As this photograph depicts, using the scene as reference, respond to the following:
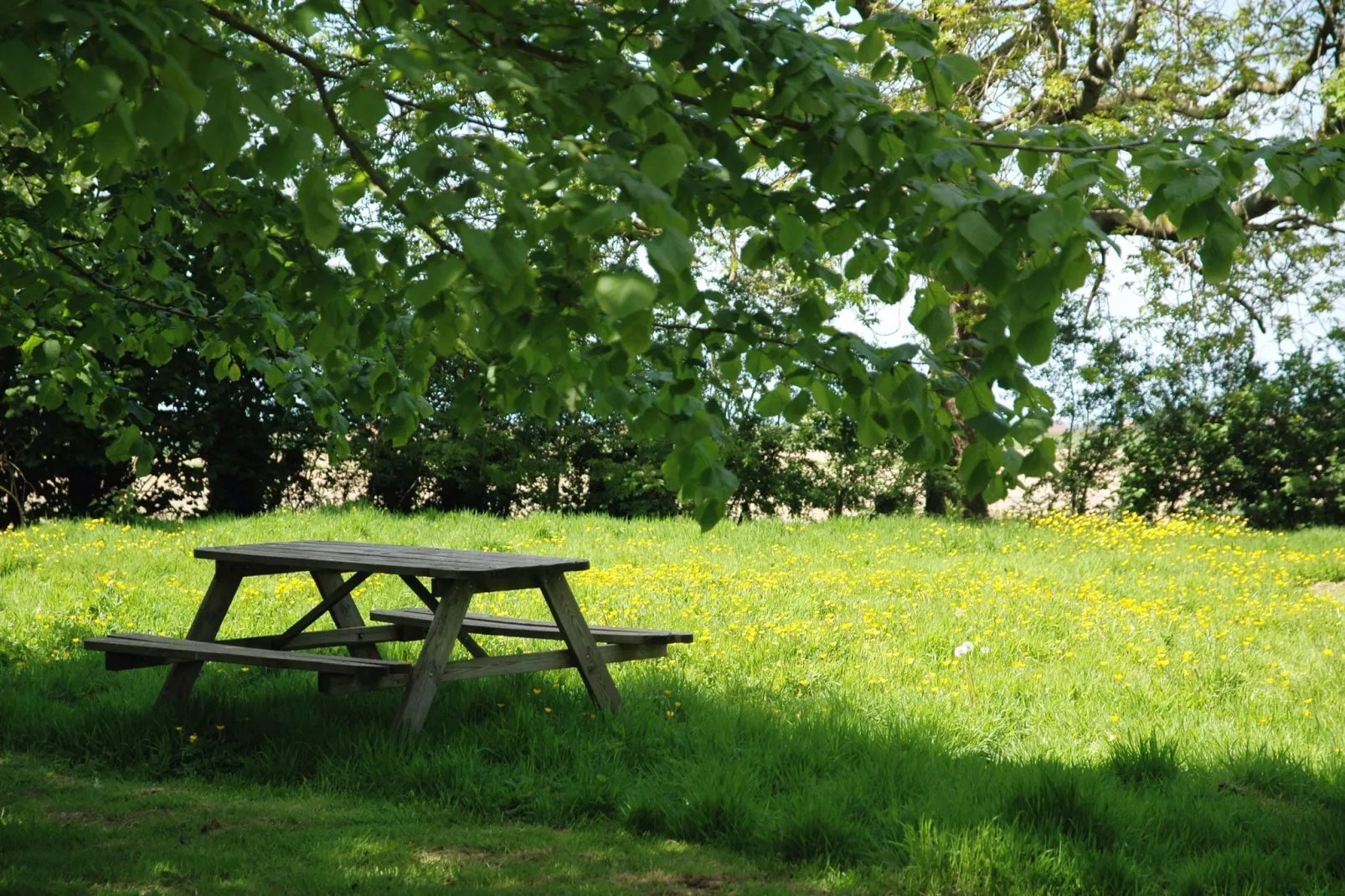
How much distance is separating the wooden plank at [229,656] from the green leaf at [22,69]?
10.0 ft

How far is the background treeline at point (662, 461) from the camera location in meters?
14.3

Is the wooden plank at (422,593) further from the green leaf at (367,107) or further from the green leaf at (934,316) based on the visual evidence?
the green leaf at (367,107)

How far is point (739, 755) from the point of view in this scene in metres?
4.87

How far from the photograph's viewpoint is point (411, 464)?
15617 mm

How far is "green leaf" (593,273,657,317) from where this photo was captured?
2012mm

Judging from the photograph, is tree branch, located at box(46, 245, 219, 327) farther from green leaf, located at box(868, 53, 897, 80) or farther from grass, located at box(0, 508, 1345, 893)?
green leaf, located at box(868, 53, 897, 80)

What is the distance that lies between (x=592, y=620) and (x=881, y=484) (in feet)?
29.2

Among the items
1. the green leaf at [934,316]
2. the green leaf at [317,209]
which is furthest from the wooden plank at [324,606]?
the green leaf at [317,209]

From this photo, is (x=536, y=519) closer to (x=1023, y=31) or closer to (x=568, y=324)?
(x=1023, y=31)

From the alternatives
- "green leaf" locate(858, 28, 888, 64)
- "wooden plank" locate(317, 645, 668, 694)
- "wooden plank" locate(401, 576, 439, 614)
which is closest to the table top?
"wooden plank" locate(401, 576, 439, 614)

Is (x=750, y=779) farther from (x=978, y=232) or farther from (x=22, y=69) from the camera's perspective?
(x=22, y=69)

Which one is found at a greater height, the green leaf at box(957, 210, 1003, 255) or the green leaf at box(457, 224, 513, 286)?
the green leaf at box(957, 210, 1003, 255)

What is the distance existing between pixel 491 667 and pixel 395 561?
65 cm

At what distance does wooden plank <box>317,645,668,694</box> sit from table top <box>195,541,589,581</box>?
43 centimetres
